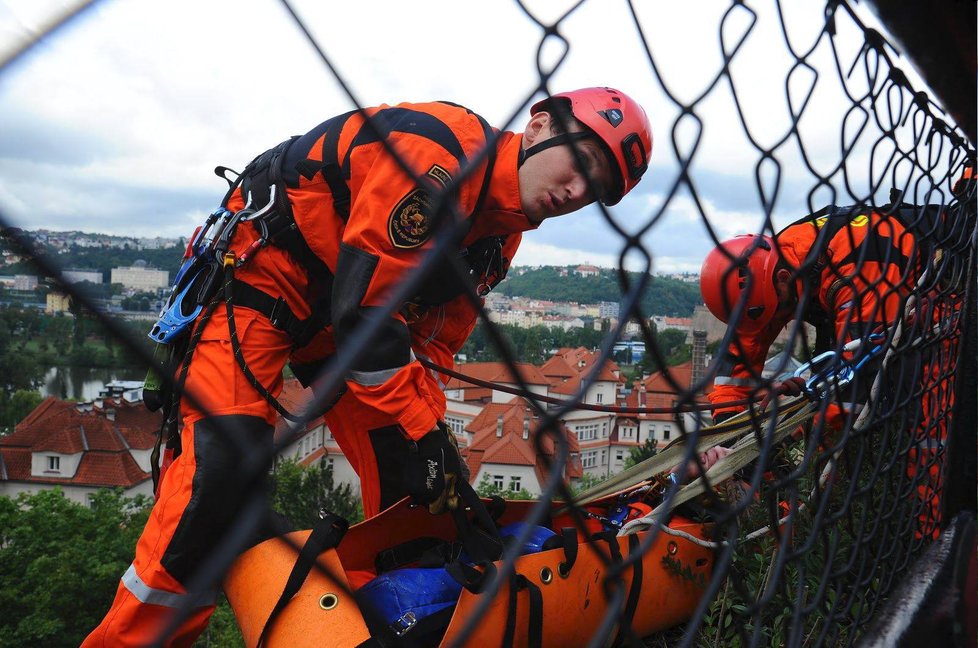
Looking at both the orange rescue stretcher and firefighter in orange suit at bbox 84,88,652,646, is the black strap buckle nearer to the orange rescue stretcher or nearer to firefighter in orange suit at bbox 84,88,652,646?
firefighter in orange suit at bbox 84,88,652,646

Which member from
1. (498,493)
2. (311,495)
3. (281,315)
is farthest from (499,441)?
(281,315)

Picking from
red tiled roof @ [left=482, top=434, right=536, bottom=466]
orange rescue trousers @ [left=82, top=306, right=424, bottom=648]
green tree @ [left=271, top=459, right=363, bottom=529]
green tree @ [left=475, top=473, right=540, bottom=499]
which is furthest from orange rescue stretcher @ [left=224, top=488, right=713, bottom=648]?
red tiled roof @ [left=482, top=434, right=536, bottom=466]

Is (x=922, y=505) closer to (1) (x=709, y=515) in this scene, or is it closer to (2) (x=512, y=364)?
(1) (x=709, y=515)

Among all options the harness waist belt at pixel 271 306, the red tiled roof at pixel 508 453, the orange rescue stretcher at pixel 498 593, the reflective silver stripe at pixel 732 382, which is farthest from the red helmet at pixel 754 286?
the red tiled roof at pixel 508 453

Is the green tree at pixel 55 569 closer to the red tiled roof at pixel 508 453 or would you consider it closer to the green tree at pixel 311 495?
the green tree at pixel 311 495

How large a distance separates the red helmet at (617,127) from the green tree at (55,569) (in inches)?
1155

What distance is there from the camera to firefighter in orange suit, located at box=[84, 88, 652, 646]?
6.67 ft

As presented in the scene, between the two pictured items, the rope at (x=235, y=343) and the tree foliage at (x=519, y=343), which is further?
the rope at (x=235, y=343)

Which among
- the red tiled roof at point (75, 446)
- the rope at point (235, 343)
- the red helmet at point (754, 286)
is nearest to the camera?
the rope at point (235, 343)

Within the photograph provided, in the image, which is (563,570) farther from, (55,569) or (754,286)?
(55,569)

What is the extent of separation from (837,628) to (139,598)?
6.05ft

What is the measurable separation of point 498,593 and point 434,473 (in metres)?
0.85

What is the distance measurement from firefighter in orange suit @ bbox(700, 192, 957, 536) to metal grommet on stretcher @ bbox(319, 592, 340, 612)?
106 cm

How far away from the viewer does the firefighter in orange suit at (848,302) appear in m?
1.59
